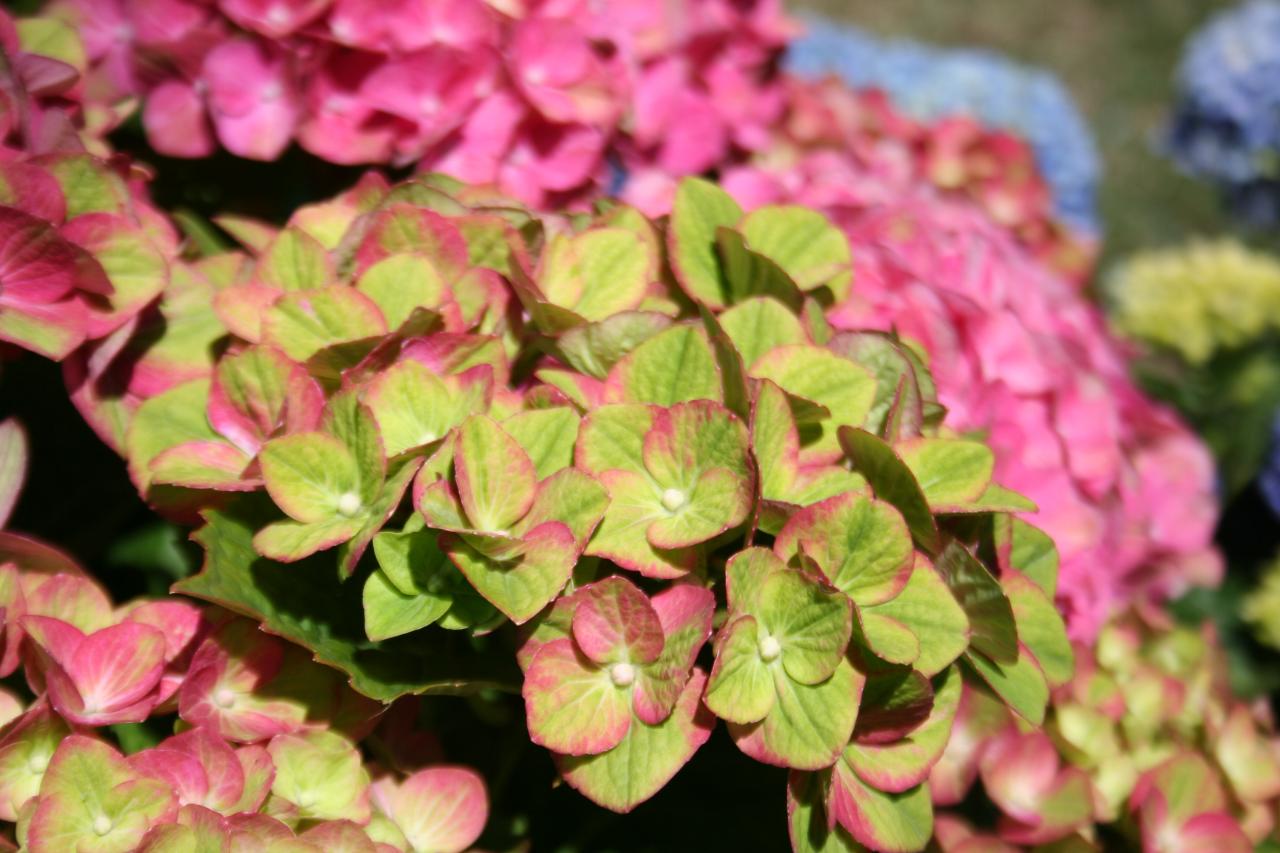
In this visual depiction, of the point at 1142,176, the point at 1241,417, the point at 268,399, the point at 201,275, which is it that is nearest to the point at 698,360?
the point at 268,399

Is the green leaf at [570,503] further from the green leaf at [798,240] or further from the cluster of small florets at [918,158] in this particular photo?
the cluster of small florets at [918,158]

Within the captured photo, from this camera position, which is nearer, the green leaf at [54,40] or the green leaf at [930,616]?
the green leaf at [930,616]

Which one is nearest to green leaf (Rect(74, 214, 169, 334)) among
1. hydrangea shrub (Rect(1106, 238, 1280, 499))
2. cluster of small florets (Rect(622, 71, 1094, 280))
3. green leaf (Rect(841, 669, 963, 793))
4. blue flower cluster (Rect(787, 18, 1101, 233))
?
green leaf (Rect(841, 669, 963, 793))

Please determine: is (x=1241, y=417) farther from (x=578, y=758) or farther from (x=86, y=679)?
(x=86, y=679)

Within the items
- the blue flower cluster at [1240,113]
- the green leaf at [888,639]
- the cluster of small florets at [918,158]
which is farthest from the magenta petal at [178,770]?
the blue flower cluster at [1240,113]

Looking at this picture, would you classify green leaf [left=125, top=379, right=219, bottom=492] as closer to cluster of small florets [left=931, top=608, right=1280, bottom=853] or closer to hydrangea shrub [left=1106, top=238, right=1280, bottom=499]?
cluster of small florets [left=931, top=608, right=1280, bottom=853]

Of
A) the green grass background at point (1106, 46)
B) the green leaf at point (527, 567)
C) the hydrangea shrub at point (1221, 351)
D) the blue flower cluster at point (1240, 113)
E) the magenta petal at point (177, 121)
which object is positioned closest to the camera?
the green leaf at point (527, 567)
